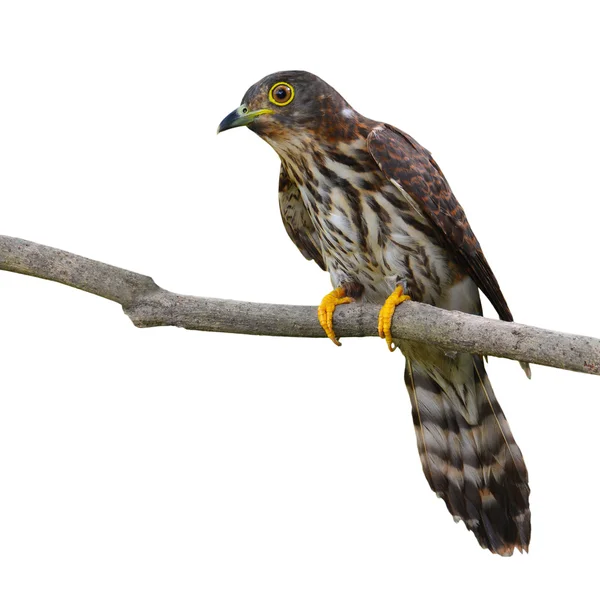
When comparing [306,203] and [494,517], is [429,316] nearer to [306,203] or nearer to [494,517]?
[306,203]

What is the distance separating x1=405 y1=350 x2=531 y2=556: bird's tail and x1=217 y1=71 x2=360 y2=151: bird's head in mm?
1332

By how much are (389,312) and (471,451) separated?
106 centimetres

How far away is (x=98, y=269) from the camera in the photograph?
17.1ft

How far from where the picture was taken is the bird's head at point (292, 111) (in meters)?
5.21

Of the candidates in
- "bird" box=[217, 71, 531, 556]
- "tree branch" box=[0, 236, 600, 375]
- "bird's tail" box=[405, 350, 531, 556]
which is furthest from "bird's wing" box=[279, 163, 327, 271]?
"bird's tail" box=[405, 350, 531, 556]

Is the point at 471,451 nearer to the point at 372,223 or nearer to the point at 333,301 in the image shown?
the point at 333,301

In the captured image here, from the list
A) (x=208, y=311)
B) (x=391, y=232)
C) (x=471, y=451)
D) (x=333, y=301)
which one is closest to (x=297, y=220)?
(x=333, y=301)

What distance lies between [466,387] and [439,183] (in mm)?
1161

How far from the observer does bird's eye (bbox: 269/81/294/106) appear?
205 inches

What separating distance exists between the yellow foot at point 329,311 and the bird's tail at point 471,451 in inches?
21.9

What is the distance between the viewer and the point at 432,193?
5.17m

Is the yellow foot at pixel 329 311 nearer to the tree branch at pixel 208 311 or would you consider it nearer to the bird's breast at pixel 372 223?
the tree branch at pixel 208 311

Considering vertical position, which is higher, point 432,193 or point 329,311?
point 432,193

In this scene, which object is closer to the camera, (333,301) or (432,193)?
(432,193)
